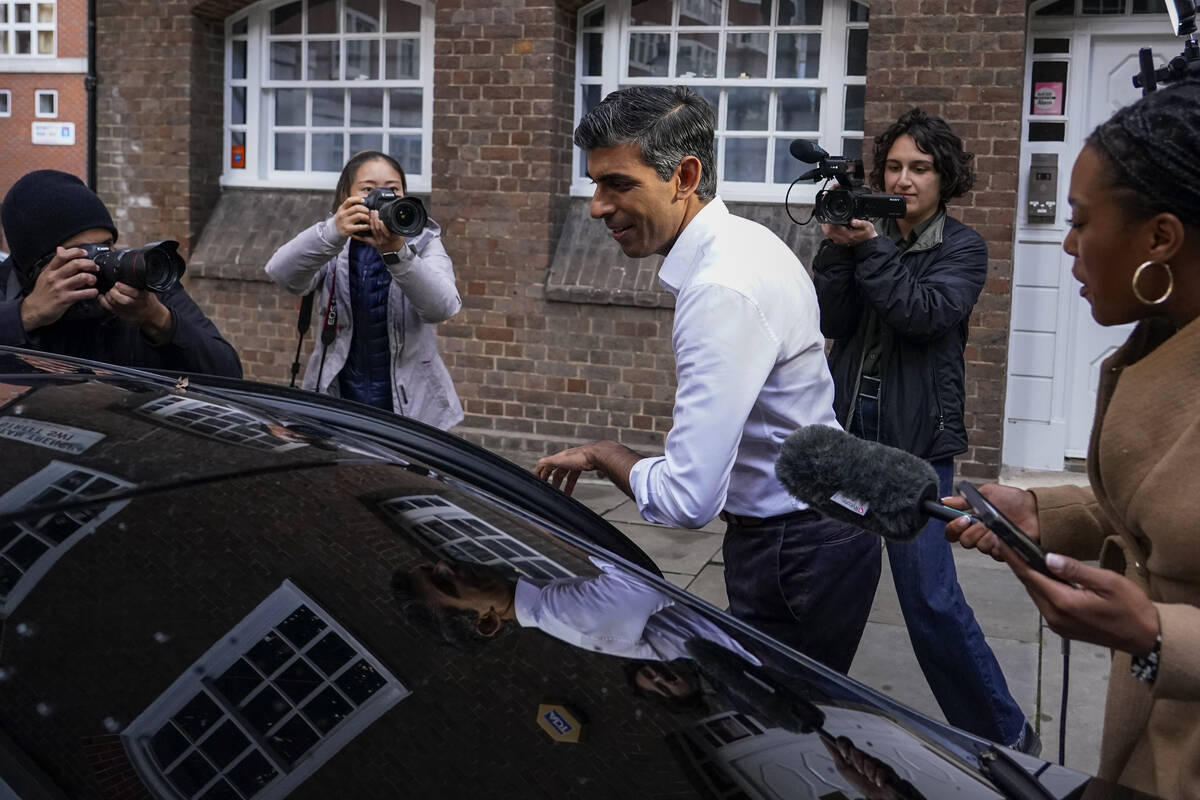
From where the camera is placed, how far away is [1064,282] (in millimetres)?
7480

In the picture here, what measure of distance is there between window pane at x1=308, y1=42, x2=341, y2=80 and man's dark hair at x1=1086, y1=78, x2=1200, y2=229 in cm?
796

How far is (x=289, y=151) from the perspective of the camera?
9375 millimetres

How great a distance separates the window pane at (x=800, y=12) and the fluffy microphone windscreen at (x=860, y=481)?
637 centimetres

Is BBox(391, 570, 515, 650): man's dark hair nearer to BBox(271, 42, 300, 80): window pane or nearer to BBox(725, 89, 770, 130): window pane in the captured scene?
BBox(725, 89, 770, 130): window pane

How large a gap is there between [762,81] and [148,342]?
5.24 meters

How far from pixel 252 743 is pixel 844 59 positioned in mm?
6929

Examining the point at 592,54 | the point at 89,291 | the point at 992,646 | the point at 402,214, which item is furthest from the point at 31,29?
the point at 992,646

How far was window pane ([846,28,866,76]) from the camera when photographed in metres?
7.77

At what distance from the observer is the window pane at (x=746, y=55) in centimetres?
801

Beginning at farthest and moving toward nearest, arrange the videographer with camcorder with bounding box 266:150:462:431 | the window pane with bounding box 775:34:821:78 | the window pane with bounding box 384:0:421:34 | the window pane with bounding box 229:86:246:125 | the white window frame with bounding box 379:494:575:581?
the window pane with bounding box 229:86:246:125 < the window pane with bounding box 384:0:421:34 < the window pane with bounding box 775:34:821:78 < the videographer with camcorder with bounding box 266:150:462:431 < the white window frame with bounding box 379:494:575:581

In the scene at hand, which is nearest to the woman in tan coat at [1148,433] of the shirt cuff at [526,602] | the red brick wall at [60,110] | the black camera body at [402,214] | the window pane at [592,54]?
the shirt cuff at [526,602]

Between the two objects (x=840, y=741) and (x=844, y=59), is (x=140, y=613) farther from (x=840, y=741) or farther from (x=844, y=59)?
(x=844, y=59)

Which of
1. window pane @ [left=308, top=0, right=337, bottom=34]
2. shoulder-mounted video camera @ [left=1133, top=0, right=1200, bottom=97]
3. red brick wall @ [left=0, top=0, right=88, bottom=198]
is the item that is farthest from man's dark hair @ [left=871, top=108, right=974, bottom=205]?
red brick wall @ [left=0, top=0, right=88, bottom=198]

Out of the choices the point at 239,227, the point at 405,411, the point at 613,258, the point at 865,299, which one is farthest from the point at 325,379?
the point at 239,227
